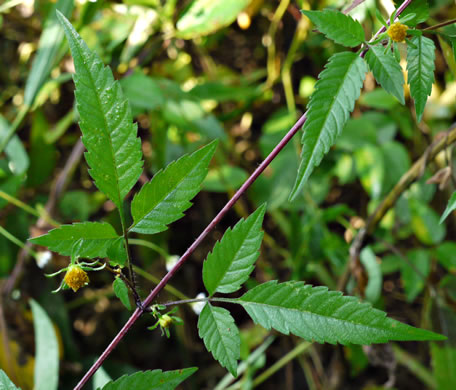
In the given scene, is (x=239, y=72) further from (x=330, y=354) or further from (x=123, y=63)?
(x=330, y=354)

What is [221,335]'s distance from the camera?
0.45m

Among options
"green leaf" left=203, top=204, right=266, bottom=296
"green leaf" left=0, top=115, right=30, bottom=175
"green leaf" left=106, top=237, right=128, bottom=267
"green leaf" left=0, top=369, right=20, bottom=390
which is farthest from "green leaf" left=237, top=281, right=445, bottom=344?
"green leaf" left=0, top=115, right=30, bottom=175

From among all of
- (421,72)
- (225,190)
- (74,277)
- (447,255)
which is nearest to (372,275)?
(447,255)

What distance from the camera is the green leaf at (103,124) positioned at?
0.42 metres

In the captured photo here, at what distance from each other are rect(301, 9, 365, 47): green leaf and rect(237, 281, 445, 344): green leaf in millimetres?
238

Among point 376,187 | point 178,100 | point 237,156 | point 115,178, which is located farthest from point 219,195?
point 115,178

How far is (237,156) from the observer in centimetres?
123

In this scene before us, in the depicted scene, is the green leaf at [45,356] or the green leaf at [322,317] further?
the green leaf at [45,356]

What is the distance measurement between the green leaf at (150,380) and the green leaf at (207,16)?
2.37ft

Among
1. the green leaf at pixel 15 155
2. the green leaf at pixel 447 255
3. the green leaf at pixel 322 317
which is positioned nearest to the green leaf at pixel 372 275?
the green leaf at pixel 447 255

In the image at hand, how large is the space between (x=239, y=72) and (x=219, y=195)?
0.40 meters

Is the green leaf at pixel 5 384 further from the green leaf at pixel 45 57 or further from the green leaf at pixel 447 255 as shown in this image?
the green leaf at pixel 447 255

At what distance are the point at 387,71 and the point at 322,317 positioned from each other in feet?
0.78

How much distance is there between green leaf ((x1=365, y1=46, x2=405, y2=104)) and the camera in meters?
0.43
